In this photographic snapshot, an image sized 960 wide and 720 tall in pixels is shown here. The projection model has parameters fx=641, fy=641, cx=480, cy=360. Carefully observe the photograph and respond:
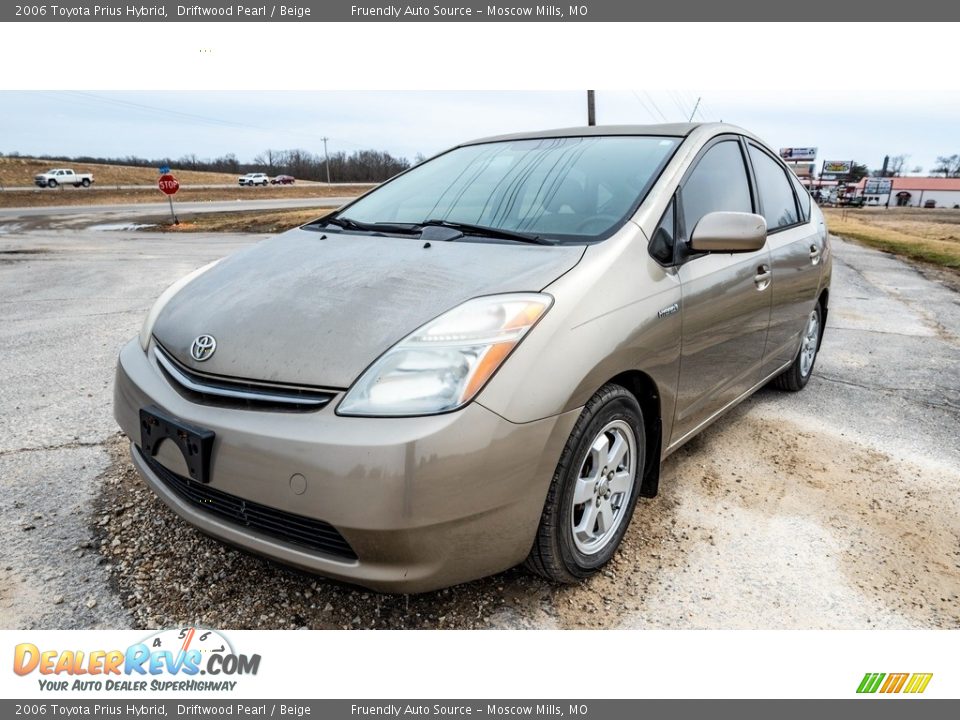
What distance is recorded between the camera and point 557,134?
328cm

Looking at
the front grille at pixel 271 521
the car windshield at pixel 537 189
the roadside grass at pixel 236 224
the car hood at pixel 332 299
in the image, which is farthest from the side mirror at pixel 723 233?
the roadside grass at pixel 236 224

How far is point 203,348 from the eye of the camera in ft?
6.70

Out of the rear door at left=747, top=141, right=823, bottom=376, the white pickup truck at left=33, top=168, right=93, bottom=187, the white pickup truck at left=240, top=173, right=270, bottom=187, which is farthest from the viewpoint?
the white pickup truck at left=240, top=173, right=270, bottom=187

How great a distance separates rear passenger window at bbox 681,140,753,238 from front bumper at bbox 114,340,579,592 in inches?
50.9

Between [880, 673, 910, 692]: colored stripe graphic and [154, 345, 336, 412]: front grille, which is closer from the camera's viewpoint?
[154, 345, 336, 412]: front grille

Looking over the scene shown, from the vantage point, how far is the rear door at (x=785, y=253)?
11.2 feet

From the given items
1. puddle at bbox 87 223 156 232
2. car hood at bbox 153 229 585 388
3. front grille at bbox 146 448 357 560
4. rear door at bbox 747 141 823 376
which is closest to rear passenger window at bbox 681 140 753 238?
rear door at bbox 747 141 823 376

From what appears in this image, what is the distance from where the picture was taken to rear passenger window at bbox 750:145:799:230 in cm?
352

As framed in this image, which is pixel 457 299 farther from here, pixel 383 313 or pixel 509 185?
pixel 509 185

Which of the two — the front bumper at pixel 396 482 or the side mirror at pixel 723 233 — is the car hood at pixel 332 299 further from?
the side mirror at pixel 723 233

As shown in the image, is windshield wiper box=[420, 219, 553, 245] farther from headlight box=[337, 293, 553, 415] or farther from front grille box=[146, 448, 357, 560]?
front grille box=[146, 448, 357, 560]

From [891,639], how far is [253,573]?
2.17 metres

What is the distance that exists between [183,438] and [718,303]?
2107mm

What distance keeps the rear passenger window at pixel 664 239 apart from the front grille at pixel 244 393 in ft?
4.37
